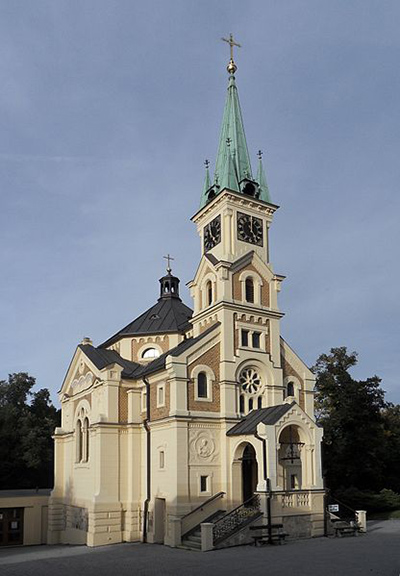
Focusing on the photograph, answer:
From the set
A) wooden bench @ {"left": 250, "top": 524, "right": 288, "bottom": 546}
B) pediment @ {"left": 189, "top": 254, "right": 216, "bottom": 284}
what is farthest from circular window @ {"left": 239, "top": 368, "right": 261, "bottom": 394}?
wooden bench @ {"left": 250, "top": 524, "right": 288, "bottom": 546}

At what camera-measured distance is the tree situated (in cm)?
4197

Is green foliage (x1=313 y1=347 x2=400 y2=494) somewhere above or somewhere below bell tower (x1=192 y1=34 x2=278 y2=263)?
below

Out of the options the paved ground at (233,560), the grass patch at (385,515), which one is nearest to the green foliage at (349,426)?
the grass patch at (385,515)

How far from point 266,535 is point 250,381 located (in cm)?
882

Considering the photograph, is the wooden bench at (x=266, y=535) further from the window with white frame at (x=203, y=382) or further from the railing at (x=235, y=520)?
the window with white frame at (x=203, y=382)

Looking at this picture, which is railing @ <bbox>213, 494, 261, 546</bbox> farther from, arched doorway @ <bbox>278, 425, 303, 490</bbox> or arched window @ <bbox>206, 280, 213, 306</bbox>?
arched window @ <bbox>206, 280, 213, 306</bbox>

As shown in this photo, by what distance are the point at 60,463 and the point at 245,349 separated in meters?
15.7

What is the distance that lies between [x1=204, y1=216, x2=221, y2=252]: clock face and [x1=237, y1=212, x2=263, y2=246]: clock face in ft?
4.16

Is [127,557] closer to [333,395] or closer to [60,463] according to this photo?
[60,463]

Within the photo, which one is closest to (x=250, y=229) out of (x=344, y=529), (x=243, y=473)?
(x=243, y=473)

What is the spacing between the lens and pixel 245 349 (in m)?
30.9

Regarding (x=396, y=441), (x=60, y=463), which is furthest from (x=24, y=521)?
(x=396, y=441)

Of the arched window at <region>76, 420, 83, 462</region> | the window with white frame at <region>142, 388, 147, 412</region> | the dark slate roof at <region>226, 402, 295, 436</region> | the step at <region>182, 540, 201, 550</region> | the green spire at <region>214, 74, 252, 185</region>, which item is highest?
the green spire at <region>214, 74, 252, 185</region>

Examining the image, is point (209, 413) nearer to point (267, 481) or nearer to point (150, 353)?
point (267, 481)
